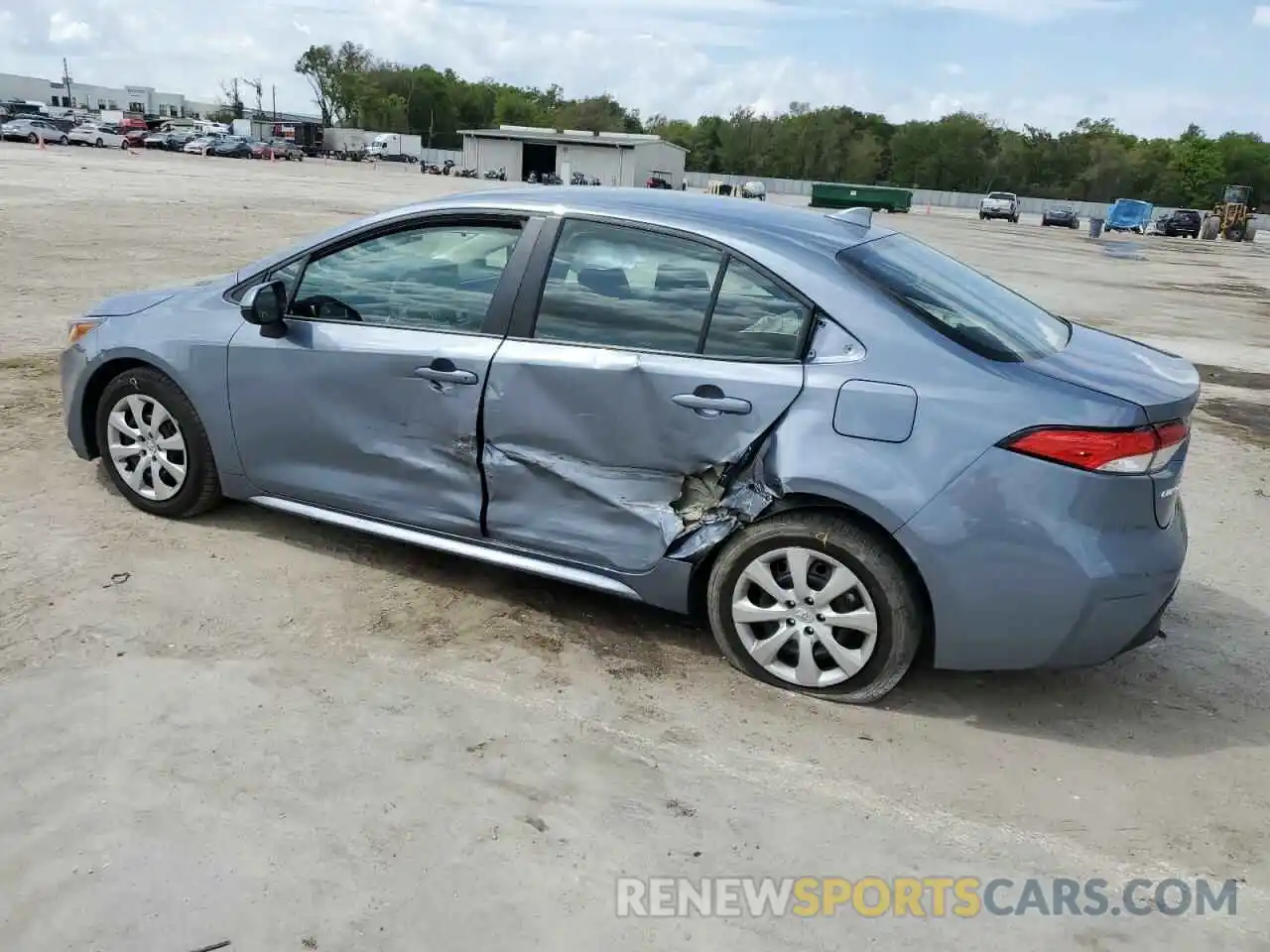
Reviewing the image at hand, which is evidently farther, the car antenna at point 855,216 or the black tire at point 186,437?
the black tire at point 186,437

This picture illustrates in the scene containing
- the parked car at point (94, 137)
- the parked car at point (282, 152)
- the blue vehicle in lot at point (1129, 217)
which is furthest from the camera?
the parked car at point (282, 152)

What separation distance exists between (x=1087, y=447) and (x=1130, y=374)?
21.5 inches

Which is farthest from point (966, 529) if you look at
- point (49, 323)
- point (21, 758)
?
point (49, 323)

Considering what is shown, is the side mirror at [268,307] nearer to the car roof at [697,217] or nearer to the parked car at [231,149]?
the car roof at [697,217]

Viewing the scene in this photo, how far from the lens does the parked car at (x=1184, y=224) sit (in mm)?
57938

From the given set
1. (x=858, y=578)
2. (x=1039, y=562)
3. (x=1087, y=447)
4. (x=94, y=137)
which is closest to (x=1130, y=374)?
(x=1087, y=447)

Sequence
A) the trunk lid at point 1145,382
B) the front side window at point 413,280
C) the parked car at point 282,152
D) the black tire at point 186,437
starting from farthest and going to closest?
the parked car at point 282,152, the black tire at point 186,437, the front side window at point 413,280, the trunk lid at point 1145,382

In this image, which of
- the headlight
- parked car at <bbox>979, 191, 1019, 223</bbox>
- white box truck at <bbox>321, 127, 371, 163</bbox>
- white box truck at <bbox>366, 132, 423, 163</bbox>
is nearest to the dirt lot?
the headlight

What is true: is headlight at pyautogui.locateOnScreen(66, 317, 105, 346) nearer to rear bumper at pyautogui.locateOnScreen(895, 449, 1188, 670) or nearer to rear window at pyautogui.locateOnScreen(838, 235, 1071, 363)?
rear window at pyautogui.locateOnScreen(838, 235, 1071, 363)

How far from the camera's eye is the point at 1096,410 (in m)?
3.31

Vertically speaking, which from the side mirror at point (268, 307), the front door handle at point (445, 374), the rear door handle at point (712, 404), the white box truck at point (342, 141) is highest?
the white box truck at point (342, 141)

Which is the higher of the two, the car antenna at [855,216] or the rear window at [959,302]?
the car antenna at [855,216]

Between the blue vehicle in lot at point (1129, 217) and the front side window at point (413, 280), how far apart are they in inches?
2596

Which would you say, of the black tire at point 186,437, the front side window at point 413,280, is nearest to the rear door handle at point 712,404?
the front side window at point 413,280
